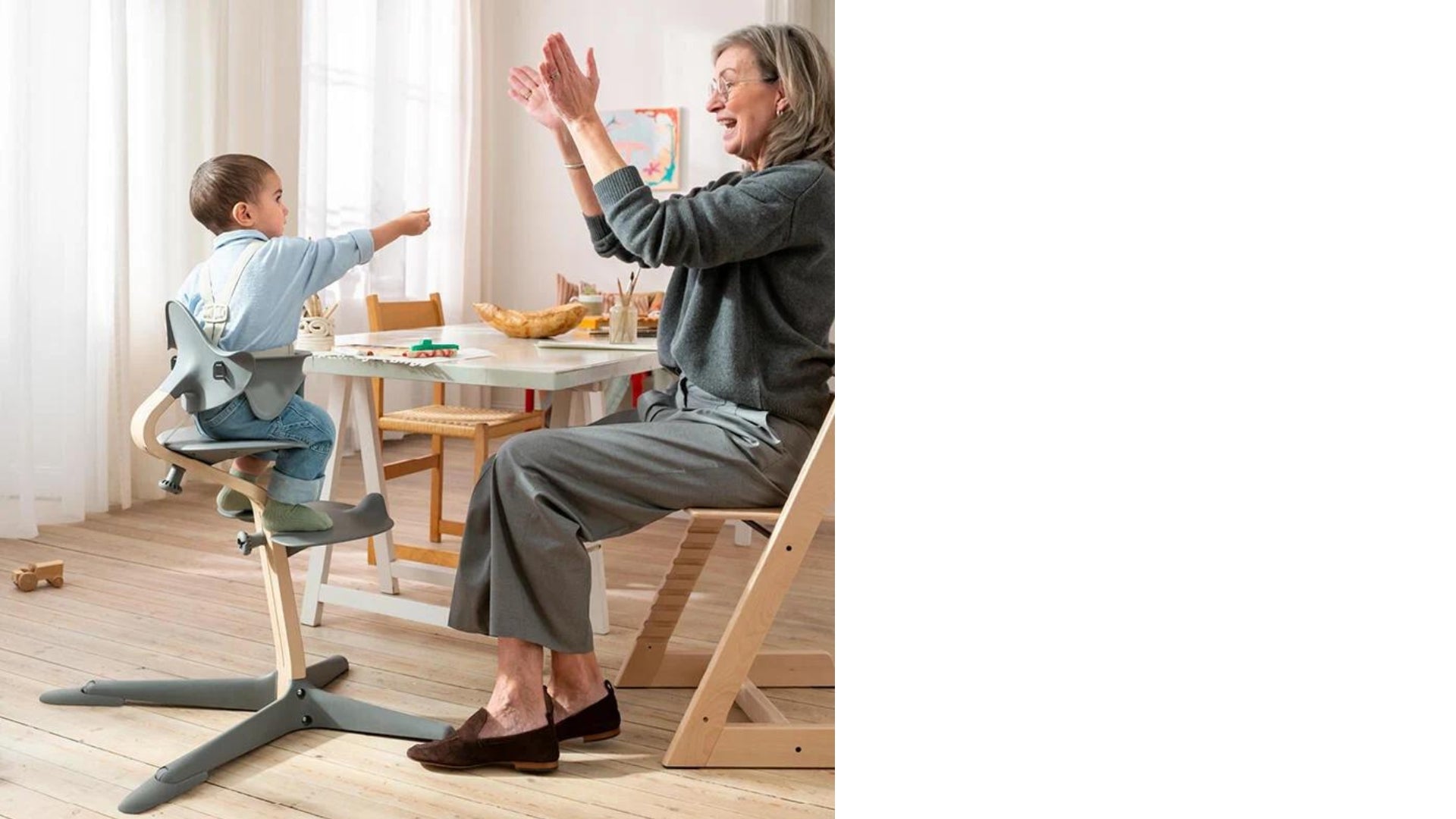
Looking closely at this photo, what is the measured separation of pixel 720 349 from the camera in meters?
2.06

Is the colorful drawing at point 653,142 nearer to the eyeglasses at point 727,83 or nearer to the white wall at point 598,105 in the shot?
the white wall at point 598,105

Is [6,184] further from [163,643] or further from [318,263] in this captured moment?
[318,263]

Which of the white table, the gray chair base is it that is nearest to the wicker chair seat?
the white table

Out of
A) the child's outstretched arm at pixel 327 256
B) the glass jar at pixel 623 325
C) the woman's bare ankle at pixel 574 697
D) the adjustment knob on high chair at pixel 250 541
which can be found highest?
the child's outstretched arm at pixel 327 256

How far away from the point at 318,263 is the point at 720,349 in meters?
0.69

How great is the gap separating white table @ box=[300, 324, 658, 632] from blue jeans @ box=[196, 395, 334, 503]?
30cm

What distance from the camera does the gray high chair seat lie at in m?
1.89

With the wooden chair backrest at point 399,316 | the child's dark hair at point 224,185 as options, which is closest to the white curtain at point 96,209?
the wooden chair backrest at point 399,316

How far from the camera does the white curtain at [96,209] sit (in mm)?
3707

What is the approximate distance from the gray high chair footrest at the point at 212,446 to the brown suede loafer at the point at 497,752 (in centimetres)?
55

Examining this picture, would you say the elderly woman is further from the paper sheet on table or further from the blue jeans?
the paper sheet on table

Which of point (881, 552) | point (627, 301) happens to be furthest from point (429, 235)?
point (881, 552)

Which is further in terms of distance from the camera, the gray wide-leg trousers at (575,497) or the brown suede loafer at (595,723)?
the brown suede loafer at (595,723)

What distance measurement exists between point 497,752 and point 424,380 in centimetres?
76
